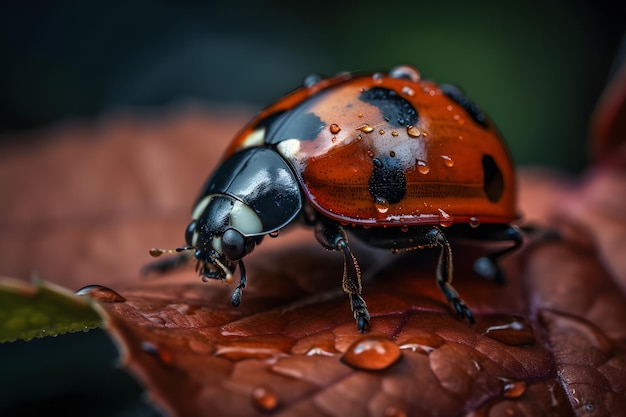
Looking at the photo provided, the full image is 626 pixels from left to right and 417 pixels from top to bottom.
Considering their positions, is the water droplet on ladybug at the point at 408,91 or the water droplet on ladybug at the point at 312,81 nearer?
the water droplet on ladybug at the point at 408,91

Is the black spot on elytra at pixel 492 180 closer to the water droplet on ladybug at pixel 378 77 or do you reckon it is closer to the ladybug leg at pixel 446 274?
the ladybug leg at pixel 446 274

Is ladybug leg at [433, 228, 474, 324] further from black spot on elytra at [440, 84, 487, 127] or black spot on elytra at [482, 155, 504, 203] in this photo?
black spot on elytra at [440, 84, 487, 127]

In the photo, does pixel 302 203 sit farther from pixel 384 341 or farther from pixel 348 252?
pixel 384 341

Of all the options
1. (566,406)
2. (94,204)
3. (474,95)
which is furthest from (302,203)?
(474,95)

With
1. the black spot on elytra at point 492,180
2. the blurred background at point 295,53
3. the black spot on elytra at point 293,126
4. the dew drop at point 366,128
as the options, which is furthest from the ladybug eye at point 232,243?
the blurred background at point 295,53

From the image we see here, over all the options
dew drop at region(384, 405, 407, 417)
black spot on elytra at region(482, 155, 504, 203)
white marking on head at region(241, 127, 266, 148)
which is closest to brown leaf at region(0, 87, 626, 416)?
dew drop at region(384, 405, 407, 417)

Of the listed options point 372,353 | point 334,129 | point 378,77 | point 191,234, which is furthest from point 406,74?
point 372,353
